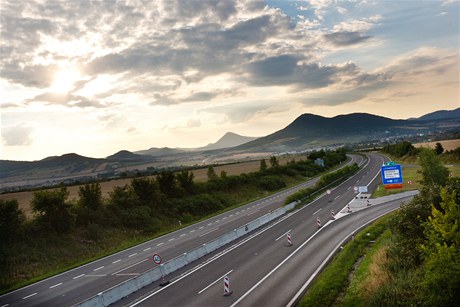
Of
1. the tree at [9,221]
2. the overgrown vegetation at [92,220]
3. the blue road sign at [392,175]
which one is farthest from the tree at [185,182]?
the blue road sign at [392,175]

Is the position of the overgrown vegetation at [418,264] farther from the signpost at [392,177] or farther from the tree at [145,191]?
the tree at [145,191]

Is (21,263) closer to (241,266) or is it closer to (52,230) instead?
(52,230)

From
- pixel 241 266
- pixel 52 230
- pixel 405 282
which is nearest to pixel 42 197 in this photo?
pixel 52 230

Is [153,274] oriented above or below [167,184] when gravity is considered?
below

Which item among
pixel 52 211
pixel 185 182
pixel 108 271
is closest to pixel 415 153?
pixel 185 182

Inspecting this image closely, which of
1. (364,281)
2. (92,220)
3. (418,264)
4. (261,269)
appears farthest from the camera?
(92,220)

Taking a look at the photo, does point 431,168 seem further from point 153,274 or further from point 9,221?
point 9,221
